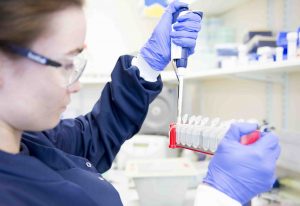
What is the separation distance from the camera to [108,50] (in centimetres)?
259

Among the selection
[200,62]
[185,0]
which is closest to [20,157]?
[185,0]

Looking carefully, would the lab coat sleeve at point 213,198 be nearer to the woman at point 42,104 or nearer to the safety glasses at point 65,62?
the woman at point 42,104

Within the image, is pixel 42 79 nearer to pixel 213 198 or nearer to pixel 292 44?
pixel 213 198

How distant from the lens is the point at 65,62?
0.70m

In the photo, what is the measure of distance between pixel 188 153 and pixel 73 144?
1.25m

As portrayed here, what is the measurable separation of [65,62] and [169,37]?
49 centimetres

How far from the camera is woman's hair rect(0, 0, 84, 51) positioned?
1.98 feet

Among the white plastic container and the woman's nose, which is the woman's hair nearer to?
the woman's nose

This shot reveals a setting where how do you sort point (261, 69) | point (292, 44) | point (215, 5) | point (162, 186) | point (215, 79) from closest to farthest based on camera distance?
point (292, 44) < point (261, 69) < point (162, 186) < point (215, 5) < point (215, 79)

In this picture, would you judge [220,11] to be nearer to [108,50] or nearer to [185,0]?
[108,50]

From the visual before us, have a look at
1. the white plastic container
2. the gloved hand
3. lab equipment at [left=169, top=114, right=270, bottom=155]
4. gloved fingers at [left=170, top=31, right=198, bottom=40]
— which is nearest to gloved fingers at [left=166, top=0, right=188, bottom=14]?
the gloved hand

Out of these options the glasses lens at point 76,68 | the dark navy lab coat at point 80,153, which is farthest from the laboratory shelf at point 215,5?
Answer: the glasses lens at point 76,68

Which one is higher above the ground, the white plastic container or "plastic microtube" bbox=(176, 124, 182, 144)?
"plastic microtube" bbox=(176, 124, 182, 144)

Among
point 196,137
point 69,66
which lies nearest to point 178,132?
point 196,137
